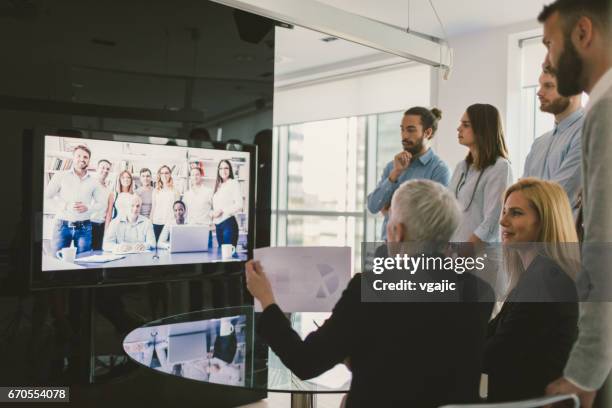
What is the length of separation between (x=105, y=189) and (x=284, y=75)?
182 inches

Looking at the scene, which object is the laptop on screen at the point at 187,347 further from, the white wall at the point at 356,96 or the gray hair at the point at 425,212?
the white wall at the point at 356,96

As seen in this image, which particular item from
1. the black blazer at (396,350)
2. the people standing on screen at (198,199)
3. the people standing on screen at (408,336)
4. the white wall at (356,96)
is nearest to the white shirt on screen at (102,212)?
the people standing on screen at (198,199)

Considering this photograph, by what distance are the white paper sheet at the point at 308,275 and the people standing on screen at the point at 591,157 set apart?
0.78 meters

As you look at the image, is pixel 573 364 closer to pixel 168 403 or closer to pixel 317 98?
pixel 168 403

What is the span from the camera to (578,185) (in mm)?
2377

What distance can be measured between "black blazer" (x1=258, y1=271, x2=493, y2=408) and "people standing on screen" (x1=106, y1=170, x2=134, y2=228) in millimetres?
1883

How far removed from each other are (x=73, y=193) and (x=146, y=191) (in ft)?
1.37

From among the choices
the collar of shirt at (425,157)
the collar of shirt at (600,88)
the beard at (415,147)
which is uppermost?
the beard at (415,147)

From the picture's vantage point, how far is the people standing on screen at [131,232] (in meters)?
3.05

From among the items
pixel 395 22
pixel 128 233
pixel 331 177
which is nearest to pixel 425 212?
pixel 128 233

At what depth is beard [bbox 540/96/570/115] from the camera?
8.56 feet

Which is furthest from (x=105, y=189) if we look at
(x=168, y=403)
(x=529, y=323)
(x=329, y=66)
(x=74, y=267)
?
(x=329, y=66)

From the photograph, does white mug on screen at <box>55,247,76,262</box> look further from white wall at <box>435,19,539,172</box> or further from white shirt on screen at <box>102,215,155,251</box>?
white wall at <box>435,19,539,172</box>
